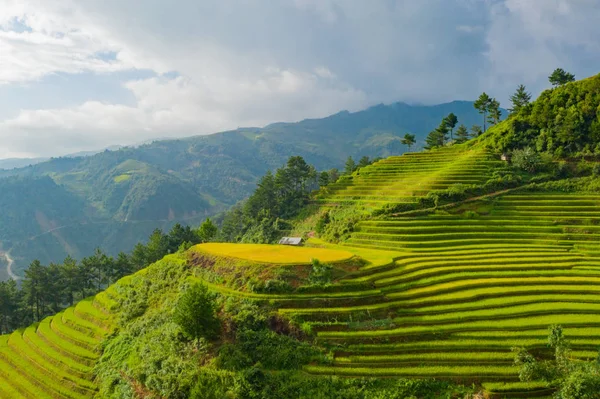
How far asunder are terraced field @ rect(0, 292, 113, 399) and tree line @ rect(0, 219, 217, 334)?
13242 millimetres

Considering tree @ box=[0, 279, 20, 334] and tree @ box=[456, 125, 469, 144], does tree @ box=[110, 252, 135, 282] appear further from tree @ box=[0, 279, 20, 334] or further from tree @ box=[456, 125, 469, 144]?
tree @ box=[456, 125, 469, 144]

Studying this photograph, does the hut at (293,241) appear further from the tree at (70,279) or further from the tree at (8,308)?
the tree at (8,308)

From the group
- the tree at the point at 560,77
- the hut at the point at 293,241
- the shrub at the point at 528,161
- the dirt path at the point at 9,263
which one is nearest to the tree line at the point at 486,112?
the tree at the point at 560,77

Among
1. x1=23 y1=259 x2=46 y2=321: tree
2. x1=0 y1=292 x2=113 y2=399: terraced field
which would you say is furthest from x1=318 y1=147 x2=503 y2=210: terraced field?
x1=23 y1=259 x2=46 y2=321: tree

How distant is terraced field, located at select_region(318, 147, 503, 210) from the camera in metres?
50.8

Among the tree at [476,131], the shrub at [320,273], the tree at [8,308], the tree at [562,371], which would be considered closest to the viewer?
the tree at [562,371]

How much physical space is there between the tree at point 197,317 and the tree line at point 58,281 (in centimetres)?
2072

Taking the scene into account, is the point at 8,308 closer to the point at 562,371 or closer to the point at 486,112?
the point at 562,371

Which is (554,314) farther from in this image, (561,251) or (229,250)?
(229,250)

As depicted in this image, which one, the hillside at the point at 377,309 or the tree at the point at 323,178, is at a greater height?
the tree at the point at 323,178

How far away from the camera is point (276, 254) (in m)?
34.2

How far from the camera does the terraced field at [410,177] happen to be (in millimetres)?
50812

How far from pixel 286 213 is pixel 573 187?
44.9m

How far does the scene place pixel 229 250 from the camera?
36.6m
